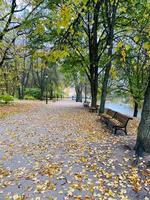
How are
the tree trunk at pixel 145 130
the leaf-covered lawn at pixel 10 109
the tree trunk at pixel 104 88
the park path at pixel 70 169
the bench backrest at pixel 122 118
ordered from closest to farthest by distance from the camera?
the park path at pixel 70 169 < the tree trunk at pixel 145 130 < the bench backrest at pixel 122 118 < the tree trunk at pixel 104 88 < the leaf-covered lawn at pixel 10 109

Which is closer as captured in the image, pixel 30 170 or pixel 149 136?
pixel 30 170

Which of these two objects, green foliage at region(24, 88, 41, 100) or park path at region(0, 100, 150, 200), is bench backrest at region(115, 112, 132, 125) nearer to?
park path at region(0, 100, 150, 200)

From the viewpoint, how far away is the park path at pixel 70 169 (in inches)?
208

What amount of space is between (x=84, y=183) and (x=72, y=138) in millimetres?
4361

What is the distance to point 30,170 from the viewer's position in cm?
647

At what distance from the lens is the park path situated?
5277 millimetres

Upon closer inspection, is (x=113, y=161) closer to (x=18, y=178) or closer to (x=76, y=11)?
(x=18, y=178)

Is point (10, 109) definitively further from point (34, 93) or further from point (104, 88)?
point (34, 93)

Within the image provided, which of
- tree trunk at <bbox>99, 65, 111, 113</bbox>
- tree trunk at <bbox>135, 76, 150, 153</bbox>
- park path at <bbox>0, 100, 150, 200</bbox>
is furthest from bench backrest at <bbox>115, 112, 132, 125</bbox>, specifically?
tree trunk at <bbox>99, 65, 111, 113</bbox>

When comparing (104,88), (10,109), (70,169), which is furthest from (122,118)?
(10,109)

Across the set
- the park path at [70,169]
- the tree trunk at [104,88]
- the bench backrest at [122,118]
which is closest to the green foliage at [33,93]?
the tree trunk at [104,88]

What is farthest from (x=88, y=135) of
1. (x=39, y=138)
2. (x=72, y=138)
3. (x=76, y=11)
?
(x=76, y=11)

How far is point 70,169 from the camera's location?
6.48 metres

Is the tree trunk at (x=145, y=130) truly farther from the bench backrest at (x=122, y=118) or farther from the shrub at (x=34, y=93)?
the shrub at (x=34, y=93)
